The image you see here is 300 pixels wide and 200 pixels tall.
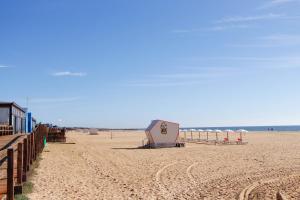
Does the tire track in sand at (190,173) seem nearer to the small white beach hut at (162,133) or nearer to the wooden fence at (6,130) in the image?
the wooden fence at (6,130)

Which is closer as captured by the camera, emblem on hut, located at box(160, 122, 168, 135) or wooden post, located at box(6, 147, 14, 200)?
wooden post, located at box(6, 147, 14, 200)

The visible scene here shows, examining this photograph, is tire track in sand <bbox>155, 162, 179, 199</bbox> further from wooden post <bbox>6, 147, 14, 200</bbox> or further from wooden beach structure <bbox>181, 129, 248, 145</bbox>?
wooden beach structure <bbox>181, 129, 248, 145</bbox>

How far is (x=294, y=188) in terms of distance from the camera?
44.9 feet

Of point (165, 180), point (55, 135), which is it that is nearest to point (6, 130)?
point (165, 180)

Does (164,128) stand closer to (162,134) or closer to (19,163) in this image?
(162,134)

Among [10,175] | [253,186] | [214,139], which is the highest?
[10,175]

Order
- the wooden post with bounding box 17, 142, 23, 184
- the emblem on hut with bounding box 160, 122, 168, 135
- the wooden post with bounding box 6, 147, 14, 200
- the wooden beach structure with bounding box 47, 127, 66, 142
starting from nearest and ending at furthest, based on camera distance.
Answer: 1. the wooden post with bounding box 6, 147, 14, 200
2. the wooden post with bounding box 17, 142, 23, 184
3. the emblem on hut with bounding box 160, 122, 168, 135
4. the wooden beach structure with bounding box 47, 127, 66, 142

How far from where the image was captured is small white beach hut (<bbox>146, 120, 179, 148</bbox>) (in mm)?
33938

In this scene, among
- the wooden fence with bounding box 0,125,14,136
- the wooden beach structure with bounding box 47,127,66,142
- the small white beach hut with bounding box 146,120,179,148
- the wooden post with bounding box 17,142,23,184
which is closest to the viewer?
the wooden post with bounding box 17,142,23,184

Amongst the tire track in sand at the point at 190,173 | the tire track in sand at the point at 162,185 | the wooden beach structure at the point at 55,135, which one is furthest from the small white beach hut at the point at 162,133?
the tire track in sand at the point at 162,185

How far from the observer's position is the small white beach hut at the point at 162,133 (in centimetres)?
3394

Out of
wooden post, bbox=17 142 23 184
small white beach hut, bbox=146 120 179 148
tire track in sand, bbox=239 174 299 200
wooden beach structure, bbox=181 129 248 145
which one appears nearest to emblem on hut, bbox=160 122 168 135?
small white beach hut, bbox=146 120 179 148

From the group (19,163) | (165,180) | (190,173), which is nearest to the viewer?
(19,163)

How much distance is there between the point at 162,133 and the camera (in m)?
34.5
